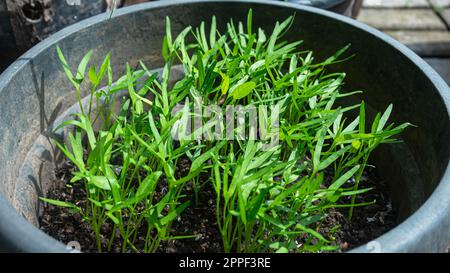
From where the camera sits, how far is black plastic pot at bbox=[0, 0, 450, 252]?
26.1 inches

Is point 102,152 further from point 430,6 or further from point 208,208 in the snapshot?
point 430,6

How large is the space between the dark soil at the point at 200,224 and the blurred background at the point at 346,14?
0.35m

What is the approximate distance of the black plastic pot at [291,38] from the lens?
66cm

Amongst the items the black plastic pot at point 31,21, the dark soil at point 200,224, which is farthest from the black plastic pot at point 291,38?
the black plastic pot at point 31,21

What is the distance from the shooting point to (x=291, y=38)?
3.84 feet

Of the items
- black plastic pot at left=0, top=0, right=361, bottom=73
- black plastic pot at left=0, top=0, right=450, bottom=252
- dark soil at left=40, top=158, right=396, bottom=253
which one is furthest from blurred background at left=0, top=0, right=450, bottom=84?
dark soil at left=40, top=158, right=396, bottom=253

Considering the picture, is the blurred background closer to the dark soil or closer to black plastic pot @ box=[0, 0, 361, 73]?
black plastic pot @ box=[0, 0, 361, 73]

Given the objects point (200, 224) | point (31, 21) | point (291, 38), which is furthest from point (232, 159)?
point (31, 21)

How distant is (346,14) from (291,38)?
14.6 inches

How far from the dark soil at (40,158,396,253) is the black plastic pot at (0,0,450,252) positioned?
41 mm

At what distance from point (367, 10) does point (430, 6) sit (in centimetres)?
29

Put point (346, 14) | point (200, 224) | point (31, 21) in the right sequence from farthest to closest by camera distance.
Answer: point (346, 14)
point (31, 21)
point (200, 224)

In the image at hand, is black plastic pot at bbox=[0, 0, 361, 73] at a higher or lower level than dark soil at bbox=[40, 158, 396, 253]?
higher

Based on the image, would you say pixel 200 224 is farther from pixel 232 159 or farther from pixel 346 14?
pixel 346 14
